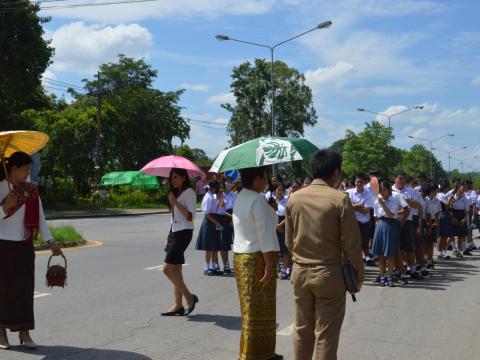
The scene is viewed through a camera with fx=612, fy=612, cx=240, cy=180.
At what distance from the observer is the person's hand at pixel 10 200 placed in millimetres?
5797

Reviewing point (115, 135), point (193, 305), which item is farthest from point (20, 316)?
point (115, 135)

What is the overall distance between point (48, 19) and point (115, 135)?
19.9 m

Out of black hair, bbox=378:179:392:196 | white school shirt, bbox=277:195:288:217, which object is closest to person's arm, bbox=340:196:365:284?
black hair, bbox=378:179:392:196

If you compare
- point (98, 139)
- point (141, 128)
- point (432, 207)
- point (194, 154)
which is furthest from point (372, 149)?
point (432, 207)

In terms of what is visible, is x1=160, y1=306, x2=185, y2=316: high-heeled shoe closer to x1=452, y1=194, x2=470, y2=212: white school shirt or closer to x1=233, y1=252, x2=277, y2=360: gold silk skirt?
x1=233, y1=252, x2=277, y2=360: gold silk skirt

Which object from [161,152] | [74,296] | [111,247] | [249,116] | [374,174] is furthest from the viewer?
[249,116]

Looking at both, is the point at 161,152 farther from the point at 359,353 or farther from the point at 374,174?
the point at 359,353

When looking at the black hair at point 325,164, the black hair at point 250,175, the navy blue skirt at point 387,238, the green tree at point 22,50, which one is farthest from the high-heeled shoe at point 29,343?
the green tree at point 22,50

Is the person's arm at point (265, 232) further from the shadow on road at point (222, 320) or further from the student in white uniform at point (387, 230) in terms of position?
the student in white uniform at point (387, 230)

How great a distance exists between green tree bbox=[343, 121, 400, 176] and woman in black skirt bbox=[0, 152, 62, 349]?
50970mm

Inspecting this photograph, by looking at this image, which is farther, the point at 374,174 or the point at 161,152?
the point at 161,152

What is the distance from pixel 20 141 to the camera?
6227mm

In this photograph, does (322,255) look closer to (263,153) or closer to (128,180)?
(263,153)

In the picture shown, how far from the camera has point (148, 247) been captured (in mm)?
15781
